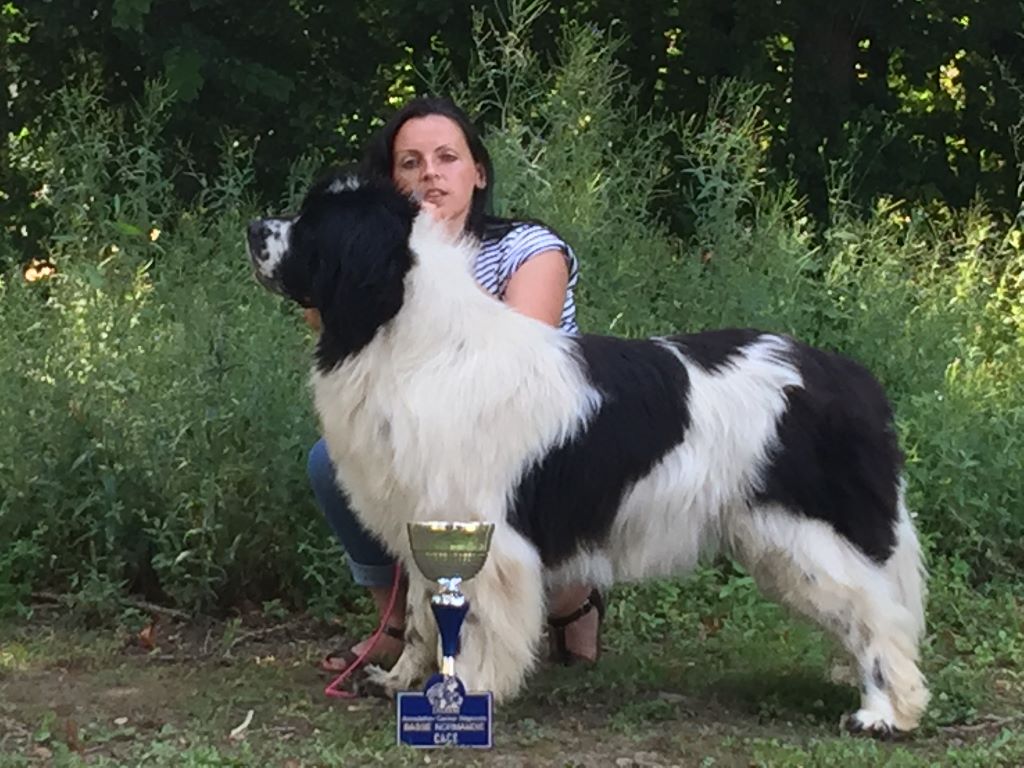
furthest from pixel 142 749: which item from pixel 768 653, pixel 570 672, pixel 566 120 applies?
pixel 566 120

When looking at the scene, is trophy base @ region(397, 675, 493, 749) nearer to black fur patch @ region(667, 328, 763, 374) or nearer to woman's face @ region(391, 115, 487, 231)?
black fur patch @ region(667, 328, 763, 374)

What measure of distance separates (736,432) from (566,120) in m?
3.30

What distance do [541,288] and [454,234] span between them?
311 millimetres

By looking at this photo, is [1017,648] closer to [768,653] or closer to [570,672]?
[768,653]

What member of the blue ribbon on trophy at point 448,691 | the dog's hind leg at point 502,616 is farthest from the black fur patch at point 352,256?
the dog's hind leg at point 502,616

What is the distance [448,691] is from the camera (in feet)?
11.5

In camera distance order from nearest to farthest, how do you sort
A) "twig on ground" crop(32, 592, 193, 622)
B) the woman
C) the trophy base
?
the trophy base
the woman
"twig on ground" crop(32, 592, 193, 622)

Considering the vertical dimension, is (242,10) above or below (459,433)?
above

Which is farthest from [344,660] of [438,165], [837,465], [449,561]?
[837,465]

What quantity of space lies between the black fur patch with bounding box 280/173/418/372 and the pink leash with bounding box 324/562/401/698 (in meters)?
0.90

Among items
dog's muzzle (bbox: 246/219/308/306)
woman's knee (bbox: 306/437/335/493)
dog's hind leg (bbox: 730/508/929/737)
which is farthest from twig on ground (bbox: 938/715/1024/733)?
dog's muzzle (bbox: 246/219/308/306)

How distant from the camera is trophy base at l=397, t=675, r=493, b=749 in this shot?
350 centimetres

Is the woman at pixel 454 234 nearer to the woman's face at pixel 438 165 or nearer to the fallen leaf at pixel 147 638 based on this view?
the woman's face at pixel 438 165

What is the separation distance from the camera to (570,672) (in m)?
4.44
